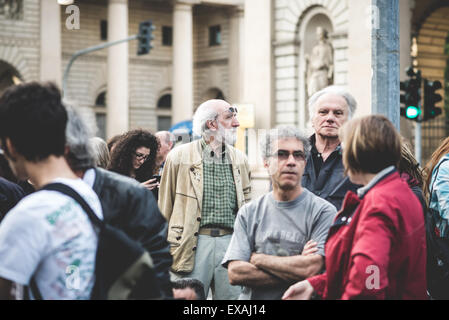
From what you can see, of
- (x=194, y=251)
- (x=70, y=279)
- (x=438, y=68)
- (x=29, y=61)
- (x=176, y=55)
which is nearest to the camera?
(x=70, y=279)

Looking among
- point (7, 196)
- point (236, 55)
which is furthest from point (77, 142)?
point (236, 55)

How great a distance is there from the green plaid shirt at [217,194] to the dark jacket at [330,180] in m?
0.93

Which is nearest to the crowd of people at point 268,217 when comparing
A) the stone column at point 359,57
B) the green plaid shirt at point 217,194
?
the green plaid shirt at point 217,194

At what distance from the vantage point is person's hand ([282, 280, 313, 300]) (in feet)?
12.0

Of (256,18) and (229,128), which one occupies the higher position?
(256,18)

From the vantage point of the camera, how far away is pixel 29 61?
4403 centimetres

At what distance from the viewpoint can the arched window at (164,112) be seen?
53.2 meters

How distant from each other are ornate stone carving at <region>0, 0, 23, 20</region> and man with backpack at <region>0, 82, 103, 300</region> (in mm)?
42789

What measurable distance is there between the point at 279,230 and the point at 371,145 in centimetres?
96

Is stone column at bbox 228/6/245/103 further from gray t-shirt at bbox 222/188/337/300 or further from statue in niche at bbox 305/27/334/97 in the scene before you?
gray t-shirt at bbox 222/188/337/300

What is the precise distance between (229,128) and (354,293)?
308 cm
